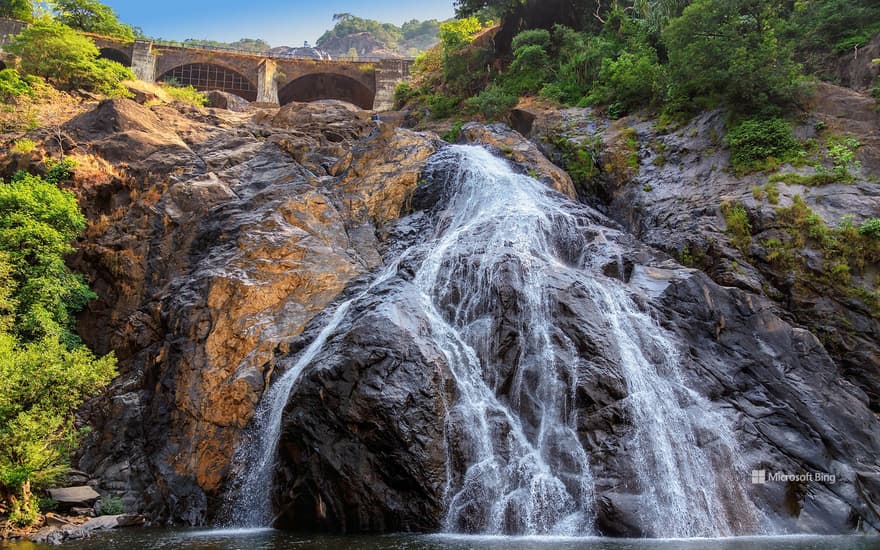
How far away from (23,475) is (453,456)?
856cm

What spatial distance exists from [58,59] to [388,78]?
20.4m

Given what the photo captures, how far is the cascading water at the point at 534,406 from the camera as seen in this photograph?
10.4 meters

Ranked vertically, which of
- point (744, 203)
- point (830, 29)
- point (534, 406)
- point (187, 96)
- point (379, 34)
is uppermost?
point (379, 34)

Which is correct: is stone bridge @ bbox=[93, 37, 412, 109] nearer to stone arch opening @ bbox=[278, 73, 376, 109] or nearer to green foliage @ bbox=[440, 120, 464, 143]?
stone arch opening @ bbox=[278, 73, 376, 109]

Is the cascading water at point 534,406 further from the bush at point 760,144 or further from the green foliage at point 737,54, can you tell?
the green foliage at point 737,54

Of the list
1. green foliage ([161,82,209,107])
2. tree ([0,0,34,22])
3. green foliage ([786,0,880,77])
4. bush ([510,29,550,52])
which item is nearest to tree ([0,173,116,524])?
green foliage ([161,82,209,107])

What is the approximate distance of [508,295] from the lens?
13766mm

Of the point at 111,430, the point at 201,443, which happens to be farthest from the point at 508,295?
the point at 111,430

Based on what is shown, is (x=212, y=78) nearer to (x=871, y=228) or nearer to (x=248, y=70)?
(x=248, y=70)

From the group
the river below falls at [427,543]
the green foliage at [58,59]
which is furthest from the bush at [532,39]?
the river below falls at [427,543]

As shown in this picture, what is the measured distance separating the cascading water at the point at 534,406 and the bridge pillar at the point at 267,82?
3030 cm

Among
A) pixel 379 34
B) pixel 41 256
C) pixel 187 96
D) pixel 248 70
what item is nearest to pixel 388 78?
pixel 248 70

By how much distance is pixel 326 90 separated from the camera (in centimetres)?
4769

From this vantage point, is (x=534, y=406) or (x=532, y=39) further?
(x=532, y=39)
